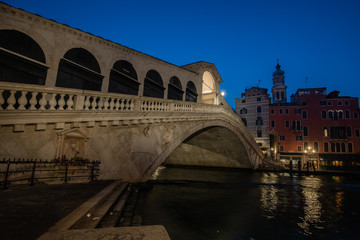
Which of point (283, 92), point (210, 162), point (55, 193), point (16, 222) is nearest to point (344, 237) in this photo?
point (16, 222)

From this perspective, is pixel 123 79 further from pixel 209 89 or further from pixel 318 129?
pixel 318 129

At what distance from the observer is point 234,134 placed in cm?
2017

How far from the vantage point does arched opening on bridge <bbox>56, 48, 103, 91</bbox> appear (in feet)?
33.3

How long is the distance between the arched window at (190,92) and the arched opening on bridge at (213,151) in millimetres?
3733

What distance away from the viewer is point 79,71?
1092 centimetres

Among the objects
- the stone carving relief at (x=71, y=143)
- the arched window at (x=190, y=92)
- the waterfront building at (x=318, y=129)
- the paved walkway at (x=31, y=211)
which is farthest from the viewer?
the waterfront building at (x=318, y=129)

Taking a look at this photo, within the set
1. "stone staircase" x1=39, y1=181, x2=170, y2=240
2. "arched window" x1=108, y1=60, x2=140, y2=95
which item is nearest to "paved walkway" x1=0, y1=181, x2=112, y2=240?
"stone staircase" x1=39, y1=181, x2=170, y2=240

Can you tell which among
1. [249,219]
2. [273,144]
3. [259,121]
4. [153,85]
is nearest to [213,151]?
[153,85]

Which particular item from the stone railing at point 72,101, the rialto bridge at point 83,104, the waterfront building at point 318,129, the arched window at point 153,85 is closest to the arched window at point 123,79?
the rialto bridge at point 83,104

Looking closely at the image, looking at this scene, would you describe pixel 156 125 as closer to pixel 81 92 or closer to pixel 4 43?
pixel 81 92

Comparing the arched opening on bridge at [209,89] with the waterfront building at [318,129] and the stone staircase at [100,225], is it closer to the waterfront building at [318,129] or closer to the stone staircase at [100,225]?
the waterfront building at [318,129]

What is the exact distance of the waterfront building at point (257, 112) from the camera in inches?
1439

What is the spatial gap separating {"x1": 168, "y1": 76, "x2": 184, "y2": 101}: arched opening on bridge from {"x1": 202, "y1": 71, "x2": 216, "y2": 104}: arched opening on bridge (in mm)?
6196

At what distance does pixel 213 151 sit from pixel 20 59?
65.7 feet
